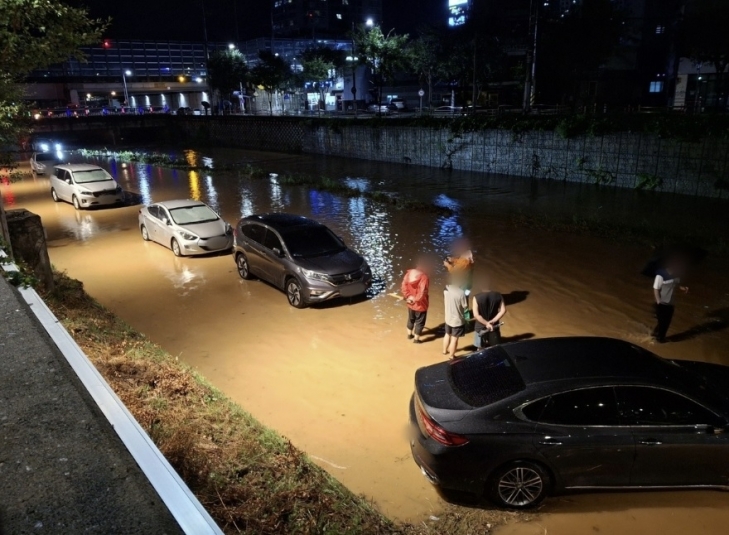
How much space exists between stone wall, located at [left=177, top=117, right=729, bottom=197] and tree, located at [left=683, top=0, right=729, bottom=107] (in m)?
16.6

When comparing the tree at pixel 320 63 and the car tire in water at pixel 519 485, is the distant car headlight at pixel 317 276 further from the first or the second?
the tree at pixel 320 63

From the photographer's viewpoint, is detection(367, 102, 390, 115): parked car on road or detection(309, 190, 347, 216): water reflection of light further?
detection(367, 102, 390, 115): parked car on road

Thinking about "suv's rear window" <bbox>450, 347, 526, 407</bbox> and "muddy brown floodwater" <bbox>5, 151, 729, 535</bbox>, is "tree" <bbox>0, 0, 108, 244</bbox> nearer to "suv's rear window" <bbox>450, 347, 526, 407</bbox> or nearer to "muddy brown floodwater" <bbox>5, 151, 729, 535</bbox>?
"muddy brown floodwater" <bbox>5, 151, 729, 535</bbox>

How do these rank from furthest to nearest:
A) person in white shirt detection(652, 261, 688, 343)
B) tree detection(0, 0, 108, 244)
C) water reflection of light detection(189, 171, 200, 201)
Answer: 1. water reflection of light detection(189, 171, 200, 201)
2. tree detection(0, 0, 108, 244)
3. person in white shirt detection(652, 261, 688, 343)

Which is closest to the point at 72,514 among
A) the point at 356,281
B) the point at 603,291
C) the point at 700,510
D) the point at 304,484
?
the point at 304,484

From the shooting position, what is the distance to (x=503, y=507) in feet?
18.9

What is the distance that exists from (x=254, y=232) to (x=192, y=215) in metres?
4.39

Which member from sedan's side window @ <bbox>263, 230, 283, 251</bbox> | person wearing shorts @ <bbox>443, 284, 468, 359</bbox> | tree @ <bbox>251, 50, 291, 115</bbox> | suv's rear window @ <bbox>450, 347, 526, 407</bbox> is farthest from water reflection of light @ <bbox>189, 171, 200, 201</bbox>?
tree @ <bbox>251, 50, 291, 115</bbox>

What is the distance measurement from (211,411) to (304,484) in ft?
6.89

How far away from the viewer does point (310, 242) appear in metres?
12.4

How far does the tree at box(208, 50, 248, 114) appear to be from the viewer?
2623 inches

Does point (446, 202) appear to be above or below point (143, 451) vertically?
below

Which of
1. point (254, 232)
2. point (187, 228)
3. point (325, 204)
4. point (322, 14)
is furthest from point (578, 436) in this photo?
point (322, 14)

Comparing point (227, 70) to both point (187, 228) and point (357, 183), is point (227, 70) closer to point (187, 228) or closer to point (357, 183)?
point (357, 183)
